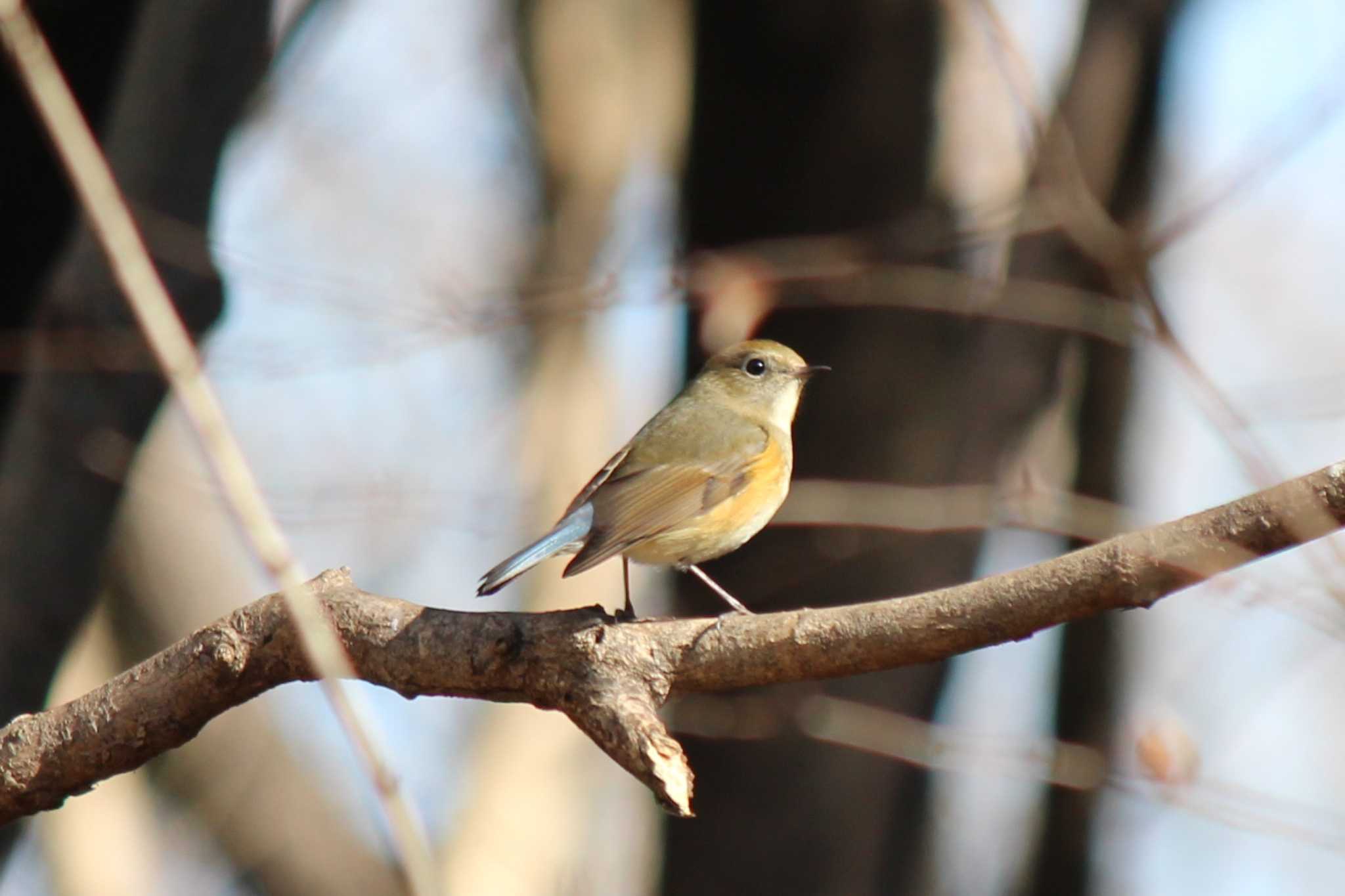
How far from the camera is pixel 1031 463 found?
6.54 m

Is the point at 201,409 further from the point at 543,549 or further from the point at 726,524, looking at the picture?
→ the point at 726,524

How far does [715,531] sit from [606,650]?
5.31 feet

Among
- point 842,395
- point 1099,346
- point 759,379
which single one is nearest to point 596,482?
point 759,379

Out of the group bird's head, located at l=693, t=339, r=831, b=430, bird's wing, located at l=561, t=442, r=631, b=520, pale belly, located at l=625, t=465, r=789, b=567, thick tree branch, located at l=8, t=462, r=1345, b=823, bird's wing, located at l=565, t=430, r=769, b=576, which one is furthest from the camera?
bird's head, located at l=693, t=339, r=831, b=430

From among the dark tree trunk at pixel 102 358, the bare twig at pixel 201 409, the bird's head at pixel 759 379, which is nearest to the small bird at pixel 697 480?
the bird's head at pixel 759 379

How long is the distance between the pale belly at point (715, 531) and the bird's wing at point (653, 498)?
0.10ft

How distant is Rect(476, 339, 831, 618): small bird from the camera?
3943 millimetres

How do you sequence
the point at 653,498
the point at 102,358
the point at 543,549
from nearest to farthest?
the point at 543,549 → the point at 653,498 → the point at 102,358

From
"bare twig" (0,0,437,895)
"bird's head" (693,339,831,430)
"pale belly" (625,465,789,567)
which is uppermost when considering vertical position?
"bird's head" (693,339,831,430)

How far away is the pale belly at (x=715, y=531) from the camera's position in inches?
165

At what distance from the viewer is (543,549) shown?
3.80 m

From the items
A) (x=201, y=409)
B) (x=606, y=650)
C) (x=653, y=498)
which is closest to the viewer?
(x=201, y=409)

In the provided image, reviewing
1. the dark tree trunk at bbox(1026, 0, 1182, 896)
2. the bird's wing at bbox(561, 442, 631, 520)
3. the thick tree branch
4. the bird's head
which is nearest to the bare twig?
the thick tree branch

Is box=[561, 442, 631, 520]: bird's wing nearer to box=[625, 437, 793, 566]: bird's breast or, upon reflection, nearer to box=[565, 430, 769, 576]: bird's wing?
box=[565, 430, 769, 576]: bird's wing
